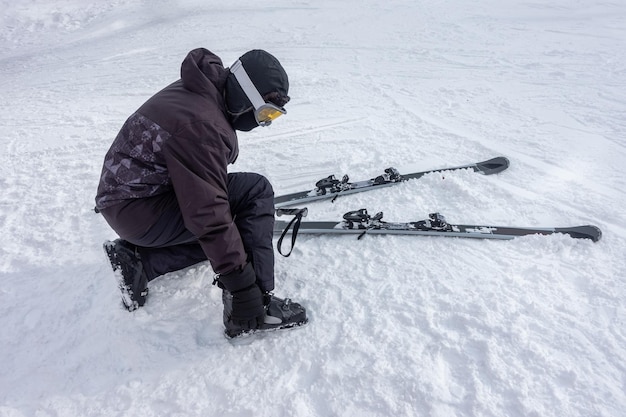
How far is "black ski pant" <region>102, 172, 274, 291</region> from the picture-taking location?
2033 mm

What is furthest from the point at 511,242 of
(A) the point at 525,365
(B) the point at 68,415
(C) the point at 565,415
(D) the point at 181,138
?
(B) the point at 68,415

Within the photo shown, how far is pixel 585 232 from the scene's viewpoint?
2770 millimetres

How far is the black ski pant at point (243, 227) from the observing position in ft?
6.67

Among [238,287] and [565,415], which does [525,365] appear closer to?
[565,415]

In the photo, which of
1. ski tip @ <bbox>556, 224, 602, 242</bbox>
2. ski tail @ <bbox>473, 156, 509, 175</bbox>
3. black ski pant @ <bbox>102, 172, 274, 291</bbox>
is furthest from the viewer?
ski tail @ <bbox>473, 156, 509, 175</bbox>

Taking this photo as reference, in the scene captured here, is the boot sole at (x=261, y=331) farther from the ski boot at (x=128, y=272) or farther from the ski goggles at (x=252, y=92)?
the ski goggles at (x=252, y=92)

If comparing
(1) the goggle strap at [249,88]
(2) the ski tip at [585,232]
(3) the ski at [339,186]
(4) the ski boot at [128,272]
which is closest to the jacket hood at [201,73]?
(1) the goggle strap at [249,88]

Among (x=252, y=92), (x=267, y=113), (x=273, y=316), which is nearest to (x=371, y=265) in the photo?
(x=273, y=316)

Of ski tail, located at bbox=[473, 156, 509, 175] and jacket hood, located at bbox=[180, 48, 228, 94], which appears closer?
jacket hood, located at bbox=[180, 48, 228, 94]

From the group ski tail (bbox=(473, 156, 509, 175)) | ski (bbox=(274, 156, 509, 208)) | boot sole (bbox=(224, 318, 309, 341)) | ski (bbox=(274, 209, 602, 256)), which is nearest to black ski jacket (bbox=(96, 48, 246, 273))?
boot sole (bbox=(224, 318, 309, 341))

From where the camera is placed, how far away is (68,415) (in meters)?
1.80

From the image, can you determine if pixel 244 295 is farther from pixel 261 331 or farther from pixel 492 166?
pixel 492 166

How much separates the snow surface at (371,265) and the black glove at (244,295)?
227 mm

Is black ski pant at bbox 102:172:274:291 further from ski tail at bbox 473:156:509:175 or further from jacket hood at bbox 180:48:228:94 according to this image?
ski tail at bbox 473:156:509:175
